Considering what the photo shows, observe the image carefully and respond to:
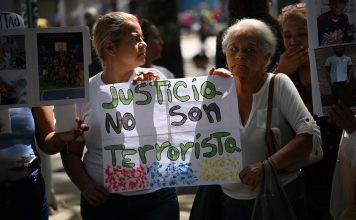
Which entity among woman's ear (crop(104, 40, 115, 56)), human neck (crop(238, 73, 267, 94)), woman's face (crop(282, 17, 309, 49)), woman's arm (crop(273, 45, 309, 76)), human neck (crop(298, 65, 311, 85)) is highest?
woman's face (crop(282, 17, 309, 49))

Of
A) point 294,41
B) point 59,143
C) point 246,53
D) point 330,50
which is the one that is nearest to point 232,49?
point 246,53

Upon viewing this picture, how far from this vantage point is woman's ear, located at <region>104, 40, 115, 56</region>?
3340mm

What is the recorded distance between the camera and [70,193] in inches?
291

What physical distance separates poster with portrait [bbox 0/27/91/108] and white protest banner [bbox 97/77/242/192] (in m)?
0.25

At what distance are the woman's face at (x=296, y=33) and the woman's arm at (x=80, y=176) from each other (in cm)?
125

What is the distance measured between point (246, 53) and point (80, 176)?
3.28ft

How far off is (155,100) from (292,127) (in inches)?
26.6

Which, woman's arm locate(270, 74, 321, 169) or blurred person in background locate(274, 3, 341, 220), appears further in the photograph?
blurred person in background locate(274, 3, 341, 220)

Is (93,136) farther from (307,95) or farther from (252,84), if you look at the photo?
(307,95)

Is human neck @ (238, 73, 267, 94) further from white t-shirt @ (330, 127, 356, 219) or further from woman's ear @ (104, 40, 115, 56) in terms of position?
woman's ear @ (104, 40, 115, 56)

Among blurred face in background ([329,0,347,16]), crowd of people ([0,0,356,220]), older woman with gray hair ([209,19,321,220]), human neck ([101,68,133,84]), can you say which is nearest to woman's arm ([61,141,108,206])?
crowd of people ([0,0,356,220])

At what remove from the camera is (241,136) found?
323cm

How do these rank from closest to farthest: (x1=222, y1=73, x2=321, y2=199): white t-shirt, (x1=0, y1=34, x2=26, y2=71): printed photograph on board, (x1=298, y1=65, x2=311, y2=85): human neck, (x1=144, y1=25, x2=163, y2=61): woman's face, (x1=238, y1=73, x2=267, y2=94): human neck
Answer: (x1=0, y1=34, x2=26, y2=71): printed photograph on board
(x1=222, y1=73, x2=321, y2=199): white t-shirt
(x1=238, y1=73, x2=267, y2=94): human neck
(x1=298, y1=65, x2=311, y2=85): human neck
(x1=144, y1=25, x2=163, y2=61): woman's face

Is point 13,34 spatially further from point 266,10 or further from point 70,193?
point 70,193
